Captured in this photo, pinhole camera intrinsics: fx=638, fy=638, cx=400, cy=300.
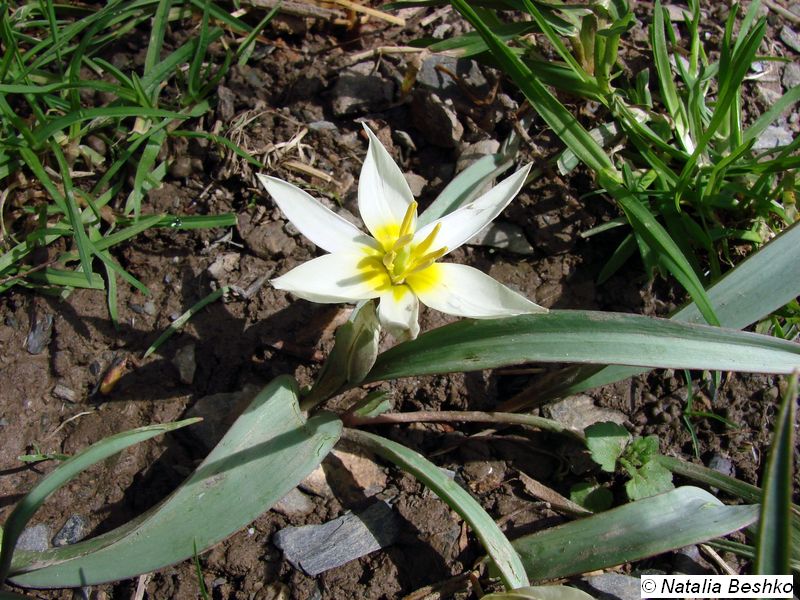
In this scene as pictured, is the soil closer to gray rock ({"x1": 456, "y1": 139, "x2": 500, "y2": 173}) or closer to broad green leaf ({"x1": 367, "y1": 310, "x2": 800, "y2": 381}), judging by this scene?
gray rock ({"x1": 456, "y1": 139, "x2": 500, "y2": 173})

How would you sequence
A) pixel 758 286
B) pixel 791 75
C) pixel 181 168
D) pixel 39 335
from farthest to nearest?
pixel 791 75, pixel 181 168, pixel 39 335, pixel 758 286

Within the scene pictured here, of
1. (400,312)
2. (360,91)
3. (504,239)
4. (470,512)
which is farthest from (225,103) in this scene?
(470,512)

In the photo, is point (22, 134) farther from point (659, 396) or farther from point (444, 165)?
point (659, 396)

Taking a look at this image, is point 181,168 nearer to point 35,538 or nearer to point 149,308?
point 149,308

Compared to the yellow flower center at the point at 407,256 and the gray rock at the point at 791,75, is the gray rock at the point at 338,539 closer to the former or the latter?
the yellow flower center at the point at 407,256

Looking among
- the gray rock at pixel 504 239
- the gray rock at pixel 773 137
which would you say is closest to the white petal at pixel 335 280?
the gray rock at pixel 504 239

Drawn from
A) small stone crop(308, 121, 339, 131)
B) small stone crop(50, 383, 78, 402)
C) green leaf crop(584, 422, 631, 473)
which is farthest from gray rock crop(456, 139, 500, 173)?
small stone crop(50, 383, 78, 402)

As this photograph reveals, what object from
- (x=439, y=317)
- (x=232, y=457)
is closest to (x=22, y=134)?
(x=232, y=457)
